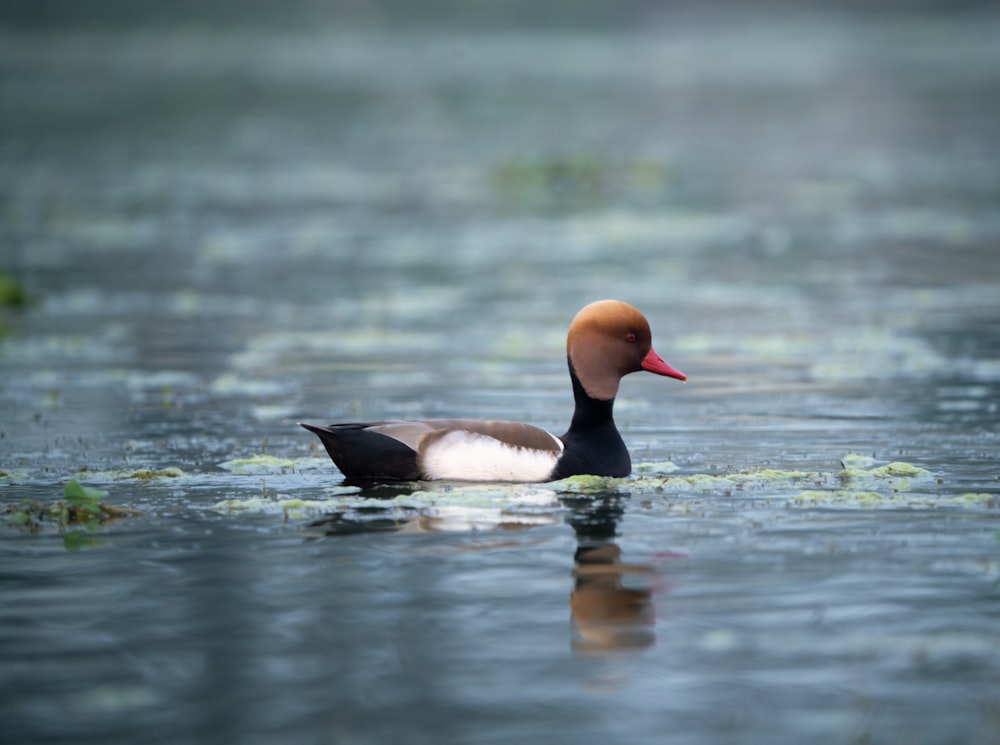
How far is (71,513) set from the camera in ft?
31.7

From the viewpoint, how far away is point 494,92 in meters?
61.8

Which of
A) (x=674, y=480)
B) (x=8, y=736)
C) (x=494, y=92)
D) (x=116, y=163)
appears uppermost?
(x=494, y=92)

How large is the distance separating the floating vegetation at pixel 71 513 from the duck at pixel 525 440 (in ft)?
4.02

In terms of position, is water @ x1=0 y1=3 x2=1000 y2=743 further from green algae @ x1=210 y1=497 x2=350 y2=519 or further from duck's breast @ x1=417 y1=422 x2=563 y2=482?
duck's breast @ x1=417 y1=422 x2=563 y2=482

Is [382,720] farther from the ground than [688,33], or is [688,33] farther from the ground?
[688,33]

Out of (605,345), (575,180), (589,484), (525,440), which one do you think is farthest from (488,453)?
(575,180)

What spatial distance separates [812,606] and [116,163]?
33202mm

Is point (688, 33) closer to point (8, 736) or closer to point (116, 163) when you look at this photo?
point (116, 163)

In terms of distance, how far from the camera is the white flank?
10359 mm

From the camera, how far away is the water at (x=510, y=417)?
6.96 m

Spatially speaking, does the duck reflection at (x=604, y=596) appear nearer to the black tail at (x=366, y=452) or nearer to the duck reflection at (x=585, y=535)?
the duck reflection at (x=585, y=535)

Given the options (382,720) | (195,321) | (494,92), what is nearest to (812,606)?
(382,720)

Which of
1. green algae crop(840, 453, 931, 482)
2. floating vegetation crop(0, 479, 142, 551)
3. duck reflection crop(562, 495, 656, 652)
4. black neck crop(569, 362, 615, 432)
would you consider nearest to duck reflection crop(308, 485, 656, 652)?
duck reflection crop(562, 495, 656, 652)

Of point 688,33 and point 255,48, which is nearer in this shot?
point 255,48
